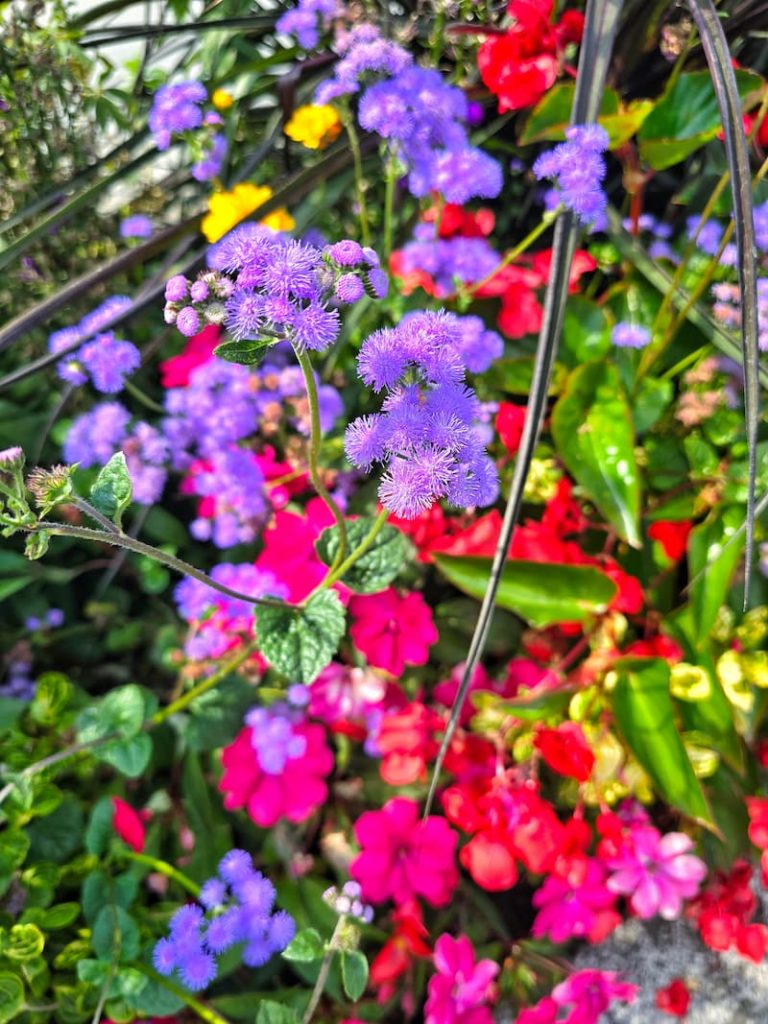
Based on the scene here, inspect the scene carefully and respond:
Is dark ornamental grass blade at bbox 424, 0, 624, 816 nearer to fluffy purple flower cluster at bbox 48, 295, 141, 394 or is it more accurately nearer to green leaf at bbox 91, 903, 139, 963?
green leaf at bbox 91, 903, 139, 963

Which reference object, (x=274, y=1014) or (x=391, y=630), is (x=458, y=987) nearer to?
(x=274, y=1014)

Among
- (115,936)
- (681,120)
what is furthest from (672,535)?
(115,936)

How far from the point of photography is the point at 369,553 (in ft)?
2.41

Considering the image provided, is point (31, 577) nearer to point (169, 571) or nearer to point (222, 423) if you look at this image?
point (169, 571)

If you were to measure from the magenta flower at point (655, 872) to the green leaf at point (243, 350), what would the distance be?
65 cm

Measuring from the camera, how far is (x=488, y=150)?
116 cm

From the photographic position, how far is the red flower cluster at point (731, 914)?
2.70 feet

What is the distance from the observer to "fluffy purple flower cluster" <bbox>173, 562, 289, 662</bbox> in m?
0.80

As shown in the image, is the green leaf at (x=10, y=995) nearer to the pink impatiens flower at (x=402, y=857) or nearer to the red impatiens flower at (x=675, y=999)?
the pink impatiens flower at (x=402, y=857)

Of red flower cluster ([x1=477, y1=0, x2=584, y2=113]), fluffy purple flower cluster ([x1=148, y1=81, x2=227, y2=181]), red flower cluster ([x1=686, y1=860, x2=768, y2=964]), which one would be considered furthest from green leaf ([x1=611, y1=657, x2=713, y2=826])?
fluffy purple flower cluster ([x1=148, y1=81, x2=227, y2=181])

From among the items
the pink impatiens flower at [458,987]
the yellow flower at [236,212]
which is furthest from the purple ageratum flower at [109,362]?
the pink impatiens flower at [458,987]

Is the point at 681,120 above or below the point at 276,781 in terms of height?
above

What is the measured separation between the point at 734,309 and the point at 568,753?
504 millimetres

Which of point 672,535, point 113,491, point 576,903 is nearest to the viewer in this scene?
point 113,491
